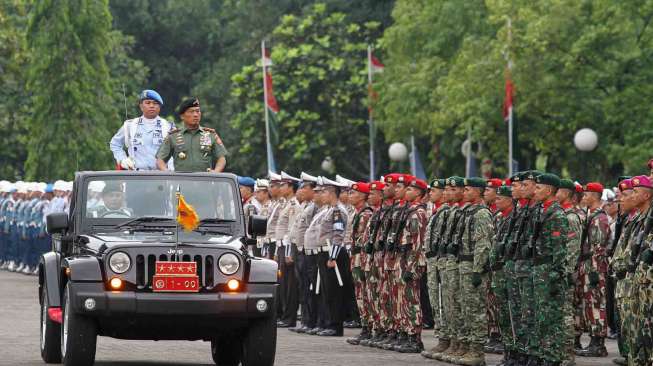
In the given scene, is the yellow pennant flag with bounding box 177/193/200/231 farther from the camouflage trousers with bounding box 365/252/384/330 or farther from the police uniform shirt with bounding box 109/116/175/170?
the camouflage trousers with bounding box 365/252/384/330

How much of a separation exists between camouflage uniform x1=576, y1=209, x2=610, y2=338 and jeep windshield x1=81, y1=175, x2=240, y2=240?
5.64 metres

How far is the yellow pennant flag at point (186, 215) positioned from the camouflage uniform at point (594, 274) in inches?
247

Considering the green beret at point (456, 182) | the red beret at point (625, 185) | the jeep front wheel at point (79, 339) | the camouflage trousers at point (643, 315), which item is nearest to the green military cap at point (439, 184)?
the green beret at point (456, 182)

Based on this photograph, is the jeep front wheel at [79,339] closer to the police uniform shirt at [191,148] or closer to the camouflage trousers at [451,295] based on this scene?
the police uniform shirt at [191,148]

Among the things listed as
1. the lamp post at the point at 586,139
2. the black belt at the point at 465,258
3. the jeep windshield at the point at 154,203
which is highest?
the lamp post at the point at 586,139

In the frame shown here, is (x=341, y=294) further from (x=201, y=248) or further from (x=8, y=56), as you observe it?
(x=8, y=56)

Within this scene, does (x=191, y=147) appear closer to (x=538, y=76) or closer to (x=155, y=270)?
(x=155, y=270)

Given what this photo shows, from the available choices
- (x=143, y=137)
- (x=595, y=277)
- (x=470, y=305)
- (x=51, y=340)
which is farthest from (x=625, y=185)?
(x=51, y=340)

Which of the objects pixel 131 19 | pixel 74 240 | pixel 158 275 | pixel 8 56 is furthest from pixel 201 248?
pixel 131 19

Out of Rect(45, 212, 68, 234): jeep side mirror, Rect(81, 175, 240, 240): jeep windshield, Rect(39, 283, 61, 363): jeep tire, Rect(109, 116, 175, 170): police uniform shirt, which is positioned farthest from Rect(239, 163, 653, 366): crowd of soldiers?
Rect(39, 283, 61, 363): jeep tire

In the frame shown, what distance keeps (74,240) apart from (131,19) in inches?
2461

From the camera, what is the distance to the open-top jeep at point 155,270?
15.5 meters

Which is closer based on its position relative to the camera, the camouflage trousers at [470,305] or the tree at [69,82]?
the camouflage trousers at [470,305]

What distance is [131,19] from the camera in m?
78.4
